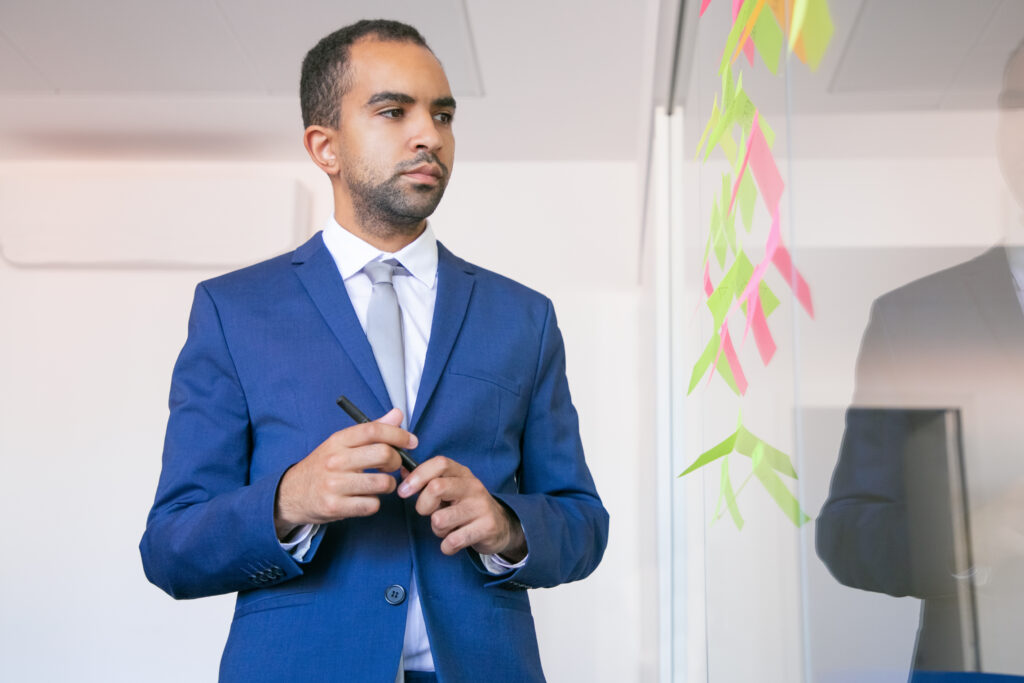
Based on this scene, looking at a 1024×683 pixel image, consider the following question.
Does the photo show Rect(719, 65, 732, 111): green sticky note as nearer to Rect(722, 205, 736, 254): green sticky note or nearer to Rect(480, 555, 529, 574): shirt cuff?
Rect(722, 205, 736, 254): green sticky note

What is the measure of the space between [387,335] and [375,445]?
0.85 ft

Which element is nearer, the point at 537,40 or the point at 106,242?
the point at 537,40

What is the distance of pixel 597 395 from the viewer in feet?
13.0

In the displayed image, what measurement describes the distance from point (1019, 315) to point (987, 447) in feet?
0.19

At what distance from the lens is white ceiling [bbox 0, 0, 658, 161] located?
3.11 m

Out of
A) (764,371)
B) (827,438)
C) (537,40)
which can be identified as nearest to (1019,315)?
(827,438)

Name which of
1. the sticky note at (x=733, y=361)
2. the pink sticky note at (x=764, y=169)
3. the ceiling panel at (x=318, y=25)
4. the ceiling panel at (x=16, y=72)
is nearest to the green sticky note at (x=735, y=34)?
the pink sticky note at (x=764, y=169)

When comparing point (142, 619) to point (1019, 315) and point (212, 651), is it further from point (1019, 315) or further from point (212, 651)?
point (1019, 315)

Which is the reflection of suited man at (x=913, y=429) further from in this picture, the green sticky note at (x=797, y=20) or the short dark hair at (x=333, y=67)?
the short dark hair at (x=333, y=67)

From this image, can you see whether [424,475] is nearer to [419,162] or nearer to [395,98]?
[419,162]

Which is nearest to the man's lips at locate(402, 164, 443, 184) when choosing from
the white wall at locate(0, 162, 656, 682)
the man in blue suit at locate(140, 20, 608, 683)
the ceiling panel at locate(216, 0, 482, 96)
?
the man in blue suit at locate(140, 20, 608, 683)

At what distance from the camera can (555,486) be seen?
1.27 metres

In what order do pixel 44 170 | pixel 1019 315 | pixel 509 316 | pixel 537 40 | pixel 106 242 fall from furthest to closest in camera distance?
pixel 44 170 → pixel 106 242 → pixel 537 40 → pixel 509 316 → pixel 1019 315

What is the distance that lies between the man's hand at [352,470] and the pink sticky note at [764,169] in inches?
16.7
